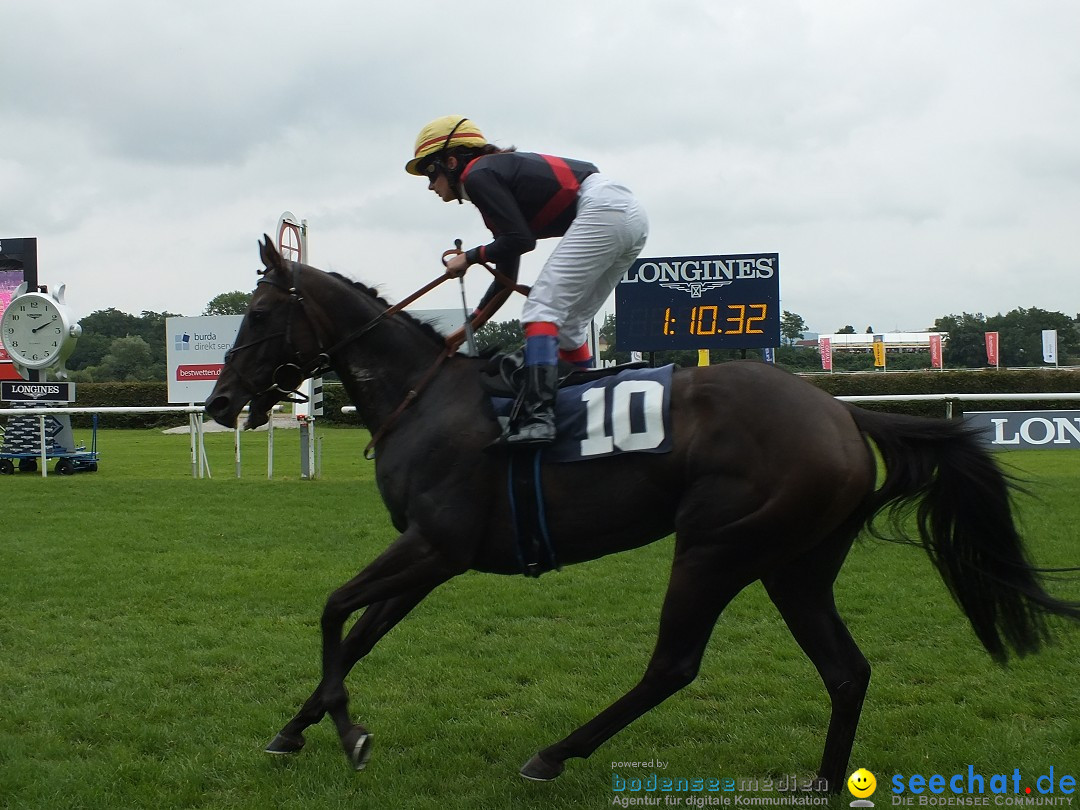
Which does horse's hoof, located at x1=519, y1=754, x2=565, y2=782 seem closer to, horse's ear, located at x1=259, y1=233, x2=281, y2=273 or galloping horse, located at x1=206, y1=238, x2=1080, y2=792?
galloping horse, located at x1=206, y1=238, x2=1080, y2=792

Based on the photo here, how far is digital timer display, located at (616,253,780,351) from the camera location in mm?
12312

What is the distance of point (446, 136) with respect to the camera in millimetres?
3570

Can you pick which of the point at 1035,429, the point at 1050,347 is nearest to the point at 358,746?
the point at 1035,429

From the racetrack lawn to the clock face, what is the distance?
869cm

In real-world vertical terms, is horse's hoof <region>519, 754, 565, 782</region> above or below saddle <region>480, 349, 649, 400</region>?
below

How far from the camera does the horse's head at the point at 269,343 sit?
362cm

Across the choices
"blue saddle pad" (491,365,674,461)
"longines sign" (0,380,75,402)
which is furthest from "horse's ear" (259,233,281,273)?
"longines sign" (0,380,75,402)

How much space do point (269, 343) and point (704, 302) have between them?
938 centimetres

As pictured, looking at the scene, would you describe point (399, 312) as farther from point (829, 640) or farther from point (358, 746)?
point (829, 640)

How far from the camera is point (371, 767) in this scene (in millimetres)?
3361

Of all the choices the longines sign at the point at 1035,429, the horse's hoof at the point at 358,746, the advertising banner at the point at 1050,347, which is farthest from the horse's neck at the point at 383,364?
the advertising banner at the point at 1050,347

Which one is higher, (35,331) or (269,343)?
(35,331)

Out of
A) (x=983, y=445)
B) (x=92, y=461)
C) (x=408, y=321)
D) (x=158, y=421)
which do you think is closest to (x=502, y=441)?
(x=408, y=321)

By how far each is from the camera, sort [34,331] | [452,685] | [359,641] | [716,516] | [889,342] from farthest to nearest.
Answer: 1. [889,342]
2. [34,331]
3. [452,685]
4. [359,641]
5. [716,516]
